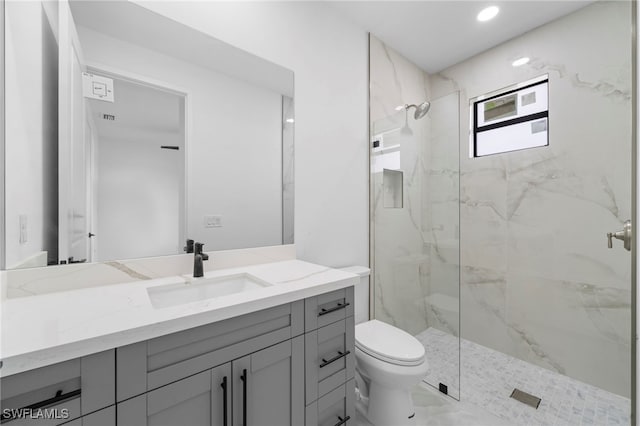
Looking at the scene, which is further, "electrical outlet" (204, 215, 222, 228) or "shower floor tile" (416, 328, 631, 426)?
"shower floor tile" (416, 328, 631, 426)

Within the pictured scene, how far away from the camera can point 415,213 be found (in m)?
2.26

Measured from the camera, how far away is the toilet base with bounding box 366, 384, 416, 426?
4.86 ft

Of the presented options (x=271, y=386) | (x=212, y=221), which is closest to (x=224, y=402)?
(x=271, y=386)

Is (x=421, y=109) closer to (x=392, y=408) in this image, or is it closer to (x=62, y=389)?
(x=392, y=408)

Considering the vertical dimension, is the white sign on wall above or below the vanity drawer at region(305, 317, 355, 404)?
above

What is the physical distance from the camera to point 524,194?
87.8 inches

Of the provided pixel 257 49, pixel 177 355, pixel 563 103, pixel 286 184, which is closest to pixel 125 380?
pixel 177 355

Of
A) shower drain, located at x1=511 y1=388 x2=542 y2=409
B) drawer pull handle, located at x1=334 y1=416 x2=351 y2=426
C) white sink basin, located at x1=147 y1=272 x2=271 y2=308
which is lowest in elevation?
shower drain, located at x1=511 y1=388 x2=542 y2=409

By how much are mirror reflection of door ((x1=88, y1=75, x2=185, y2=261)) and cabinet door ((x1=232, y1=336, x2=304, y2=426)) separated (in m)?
0.69

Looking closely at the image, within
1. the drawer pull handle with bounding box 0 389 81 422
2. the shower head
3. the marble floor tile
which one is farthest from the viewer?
the shower head

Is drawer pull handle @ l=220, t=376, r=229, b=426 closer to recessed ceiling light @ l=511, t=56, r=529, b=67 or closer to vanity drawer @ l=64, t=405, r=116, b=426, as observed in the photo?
vanity drawer @ l=64, t=405, r=116, b=426

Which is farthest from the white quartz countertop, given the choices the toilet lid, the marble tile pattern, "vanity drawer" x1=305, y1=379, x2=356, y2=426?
the marble tile pattern

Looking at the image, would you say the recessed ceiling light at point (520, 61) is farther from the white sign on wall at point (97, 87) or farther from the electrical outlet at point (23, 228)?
the electrical outlet at point (23, 228)

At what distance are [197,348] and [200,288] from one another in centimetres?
44
